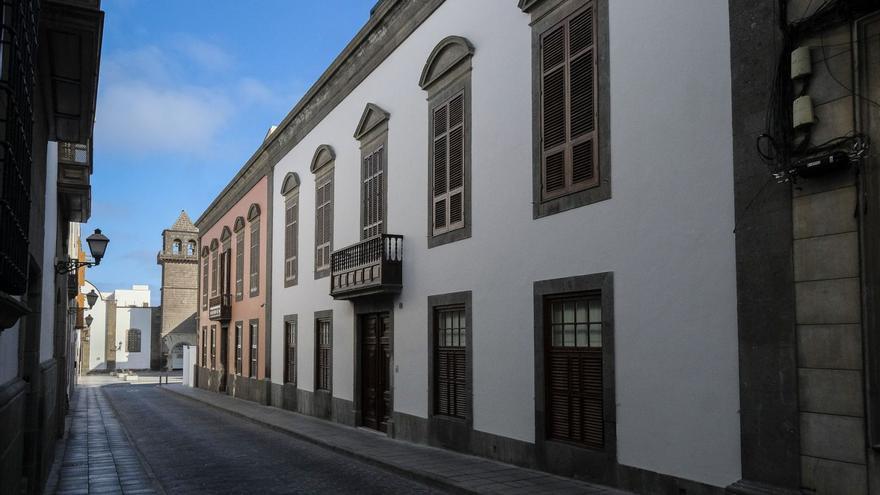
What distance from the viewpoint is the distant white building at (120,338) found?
60719 mm

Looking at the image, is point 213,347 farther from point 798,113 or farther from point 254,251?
point 798,113

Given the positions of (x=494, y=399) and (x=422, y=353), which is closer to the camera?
(x=494, y=399)

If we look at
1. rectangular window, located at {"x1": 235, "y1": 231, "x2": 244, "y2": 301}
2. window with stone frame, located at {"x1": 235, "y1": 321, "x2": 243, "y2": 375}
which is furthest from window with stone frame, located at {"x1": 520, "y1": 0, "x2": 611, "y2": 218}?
window with stone frame, located at {"x1": 235, "y1": 321, "x2": 243, "y2": 375}

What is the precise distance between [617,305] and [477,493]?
9.25 feet

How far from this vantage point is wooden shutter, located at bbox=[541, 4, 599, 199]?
977cm

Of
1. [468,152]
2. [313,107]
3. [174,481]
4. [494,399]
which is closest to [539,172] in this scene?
[468,152]

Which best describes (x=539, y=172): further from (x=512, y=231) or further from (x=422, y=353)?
(x=422, y=353)

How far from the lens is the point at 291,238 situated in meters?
Result: 22.6

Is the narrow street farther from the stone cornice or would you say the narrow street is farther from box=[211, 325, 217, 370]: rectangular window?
box=[211, 325, 217, 370]: rectangular window

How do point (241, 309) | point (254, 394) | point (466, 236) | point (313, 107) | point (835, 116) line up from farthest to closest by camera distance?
point (241, 309) → point (254, 394) → point (313, 107) → point (466, 236) → point (835, 116)

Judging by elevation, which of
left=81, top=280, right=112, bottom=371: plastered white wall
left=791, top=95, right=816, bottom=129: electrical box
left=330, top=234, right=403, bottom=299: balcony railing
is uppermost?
left=791, top=95, right=816, bottom=129: electrical box

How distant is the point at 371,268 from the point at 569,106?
6.34 m

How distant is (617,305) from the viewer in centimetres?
916

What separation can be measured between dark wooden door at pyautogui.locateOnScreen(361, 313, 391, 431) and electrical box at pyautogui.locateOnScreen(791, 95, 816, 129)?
10.0m
